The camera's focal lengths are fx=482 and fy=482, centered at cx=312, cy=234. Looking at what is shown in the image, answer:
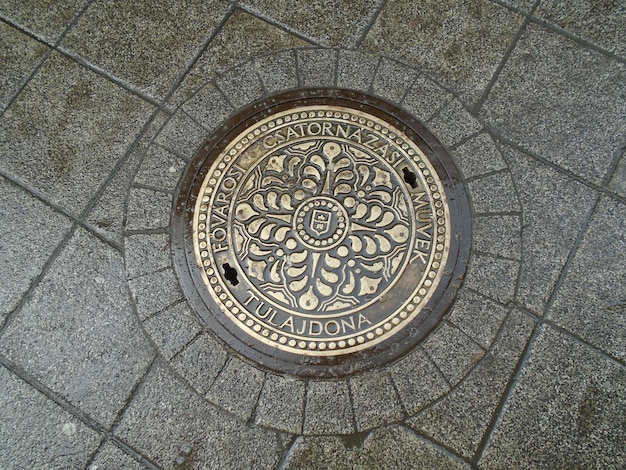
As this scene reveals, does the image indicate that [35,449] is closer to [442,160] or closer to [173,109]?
[173,109]

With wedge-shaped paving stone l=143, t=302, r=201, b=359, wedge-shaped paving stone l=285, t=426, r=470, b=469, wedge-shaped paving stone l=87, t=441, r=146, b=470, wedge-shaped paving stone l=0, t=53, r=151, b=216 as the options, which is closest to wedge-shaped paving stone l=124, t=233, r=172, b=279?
wedge-shaped paving stone l=143, t=302, r=201, b=359

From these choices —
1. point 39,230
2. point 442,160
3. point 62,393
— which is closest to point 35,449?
point 62,393

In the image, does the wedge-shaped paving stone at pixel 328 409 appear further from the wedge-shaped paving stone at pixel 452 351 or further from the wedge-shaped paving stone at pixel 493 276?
the wedge-shaped paving stone at pixel 493 276

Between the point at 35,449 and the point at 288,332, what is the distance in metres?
1.39

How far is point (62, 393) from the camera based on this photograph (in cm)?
250

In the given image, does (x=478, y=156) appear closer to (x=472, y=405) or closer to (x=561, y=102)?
(x=561, y=102)

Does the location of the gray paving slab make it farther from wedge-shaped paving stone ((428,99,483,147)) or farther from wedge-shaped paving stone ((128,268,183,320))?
wedge-shaped paving stone ((128,268,183,320))

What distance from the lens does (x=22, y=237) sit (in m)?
2.73

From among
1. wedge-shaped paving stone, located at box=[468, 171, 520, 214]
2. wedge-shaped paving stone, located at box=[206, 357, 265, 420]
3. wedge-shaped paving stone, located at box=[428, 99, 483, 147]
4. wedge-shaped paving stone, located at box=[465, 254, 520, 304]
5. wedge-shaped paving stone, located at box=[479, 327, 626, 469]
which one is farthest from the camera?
wedge-shaped paving stone, located at box=[428, 99, 483, 147]

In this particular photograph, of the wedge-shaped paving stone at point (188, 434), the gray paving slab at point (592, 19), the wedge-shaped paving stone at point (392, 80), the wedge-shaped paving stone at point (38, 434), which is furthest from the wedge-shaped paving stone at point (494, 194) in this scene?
the wedge-shaped paving stone at point (38, 434)

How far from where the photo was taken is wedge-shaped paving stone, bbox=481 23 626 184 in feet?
9.04

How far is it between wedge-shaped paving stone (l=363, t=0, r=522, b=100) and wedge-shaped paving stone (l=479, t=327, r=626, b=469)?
61.0 inches

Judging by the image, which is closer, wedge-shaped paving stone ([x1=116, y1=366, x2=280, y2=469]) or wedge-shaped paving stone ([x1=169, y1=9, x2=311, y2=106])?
wedge-shaped paving stone ([x1=116, y1=366, x2=280, y2=469])

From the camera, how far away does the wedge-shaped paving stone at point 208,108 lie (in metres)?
2.87
